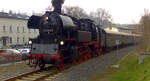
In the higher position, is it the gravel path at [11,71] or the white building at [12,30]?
the white building at [12,30]

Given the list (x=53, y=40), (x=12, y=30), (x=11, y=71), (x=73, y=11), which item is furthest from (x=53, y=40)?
(x=73, y=11)

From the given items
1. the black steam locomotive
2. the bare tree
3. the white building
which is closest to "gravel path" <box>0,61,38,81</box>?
the black steam locomotive

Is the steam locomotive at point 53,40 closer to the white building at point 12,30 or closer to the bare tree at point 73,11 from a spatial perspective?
the white building at point 12,30

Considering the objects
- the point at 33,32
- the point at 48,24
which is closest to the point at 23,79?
the point at 48,24

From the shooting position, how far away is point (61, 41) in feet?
41.9

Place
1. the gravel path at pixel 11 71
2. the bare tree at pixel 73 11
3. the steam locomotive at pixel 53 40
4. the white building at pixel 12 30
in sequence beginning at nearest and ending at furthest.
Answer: the gravel path at pixel 11 71 < the steam locomotive at pixel 53 40 < the white building at pixel 12 30 < the bare tree at pixel 73 11

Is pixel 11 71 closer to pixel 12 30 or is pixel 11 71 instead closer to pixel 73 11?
pixel 12 30

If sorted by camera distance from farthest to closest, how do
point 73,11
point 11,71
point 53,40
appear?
1. point 73,11
2. point 11,71
3. point 53,40

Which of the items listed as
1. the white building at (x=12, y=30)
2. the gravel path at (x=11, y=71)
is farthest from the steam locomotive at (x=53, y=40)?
the white building at (x=12, y=30)

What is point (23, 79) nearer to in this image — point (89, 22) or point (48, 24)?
point (48, 24)

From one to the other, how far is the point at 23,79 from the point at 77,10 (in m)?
51.1

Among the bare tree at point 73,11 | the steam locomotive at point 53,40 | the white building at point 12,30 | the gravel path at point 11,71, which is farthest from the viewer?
the bare tree at point 73,11

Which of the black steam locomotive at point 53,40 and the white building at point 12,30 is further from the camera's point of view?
the white building at point 12,30

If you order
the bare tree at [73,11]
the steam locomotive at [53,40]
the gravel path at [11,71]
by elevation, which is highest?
the bare tree at [73,11]
